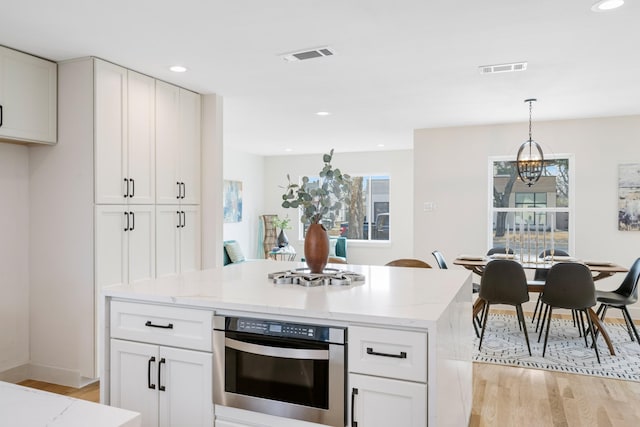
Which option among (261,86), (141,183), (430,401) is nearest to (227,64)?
(261,86)

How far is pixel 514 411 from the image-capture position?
9.52ft

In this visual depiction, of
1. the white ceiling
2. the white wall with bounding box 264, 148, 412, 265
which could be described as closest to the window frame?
the white ceiling

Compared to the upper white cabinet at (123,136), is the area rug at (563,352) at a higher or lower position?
lower

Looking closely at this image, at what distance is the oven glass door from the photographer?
163cm

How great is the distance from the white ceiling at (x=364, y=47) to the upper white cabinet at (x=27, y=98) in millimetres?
104

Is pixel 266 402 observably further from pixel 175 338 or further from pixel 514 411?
pixel 514 411

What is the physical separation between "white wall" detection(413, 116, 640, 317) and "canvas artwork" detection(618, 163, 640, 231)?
5 cm

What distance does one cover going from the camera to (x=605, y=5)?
2434mm

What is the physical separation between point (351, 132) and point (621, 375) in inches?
168

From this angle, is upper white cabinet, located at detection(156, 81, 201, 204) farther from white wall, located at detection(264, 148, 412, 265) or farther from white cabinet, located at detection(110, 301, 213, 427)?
white wall, located at detection(264, 148, 412, 265)

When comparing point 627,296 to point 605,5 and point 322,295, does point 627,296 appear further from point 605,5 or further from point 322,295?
point 322,295

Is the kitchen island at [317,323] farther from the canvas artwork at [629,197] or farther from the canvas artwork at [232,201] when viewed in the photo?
the canvas artwork at [232,201]

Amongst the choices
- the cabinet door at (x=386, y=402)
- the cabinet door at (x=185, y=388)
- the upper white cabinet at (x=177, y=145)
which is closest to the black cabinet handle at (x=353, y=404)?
the cabinet door at (x=386, y=402)

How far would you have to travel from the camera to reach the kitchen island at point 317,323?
1487 millimetres
